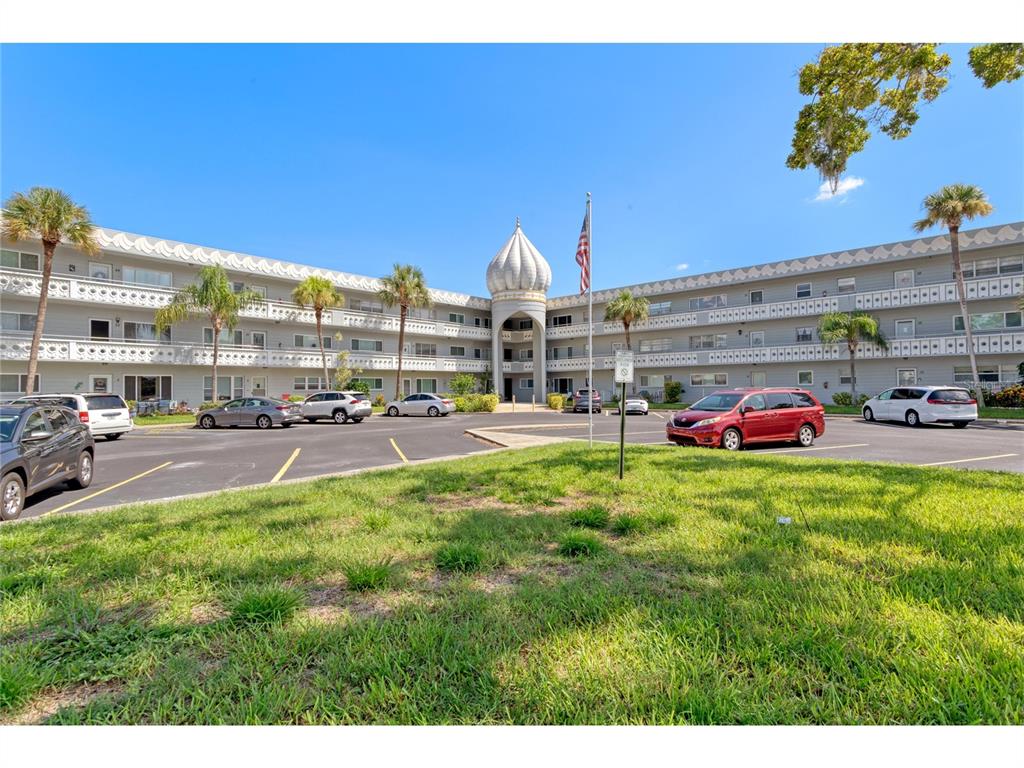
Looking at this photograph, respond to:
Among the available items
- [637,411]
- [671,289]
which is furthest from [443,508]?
[671,289]

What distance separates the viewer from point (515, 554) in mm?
4367

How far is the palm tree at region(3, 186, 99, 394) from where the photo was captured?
21.7 metres

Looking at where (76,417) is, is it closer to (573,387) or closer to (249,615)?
(249,615)

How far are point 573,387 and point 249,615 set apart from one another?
44.9 meters

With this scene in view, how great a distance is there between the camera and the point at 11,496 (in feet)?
21.6

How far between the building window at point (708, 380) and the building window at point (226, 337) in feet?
119

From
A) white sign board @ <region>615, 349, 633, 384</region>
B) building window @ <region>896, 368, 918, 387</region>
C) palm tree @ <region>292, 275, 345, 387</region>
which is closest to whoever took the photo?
white sign board @ <region>615, 349, 633, 384</region>

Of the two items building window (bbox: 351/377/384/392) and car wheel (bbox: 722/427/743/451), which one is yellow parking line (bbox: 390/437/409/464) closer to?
car wheel (bbox: 722/427/743/451)

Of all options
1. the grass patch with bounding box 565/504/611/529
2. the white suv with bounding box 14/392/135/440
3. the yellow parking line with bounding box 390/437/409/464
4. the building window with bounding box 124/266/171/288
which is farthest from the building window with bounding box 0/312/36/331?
the grass patch with bounding box 565/504/611/529

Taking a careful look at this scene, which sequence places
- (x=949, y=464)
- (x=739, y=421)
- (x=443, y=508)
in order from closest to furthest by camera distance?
1. (x=443, y=508)
2. (x=949, y=464)
3. (x=739, y=421)

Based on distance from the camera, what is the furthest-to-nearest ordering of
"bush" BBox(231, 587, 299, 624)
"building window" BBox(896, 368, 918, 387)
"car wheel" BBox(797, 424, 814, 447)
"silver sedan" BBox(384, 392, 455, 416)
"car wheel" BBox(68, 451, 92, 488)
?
"building window" BBox(896, 368, 918, 387)
"silver sedan" BBox(384, 392, 455, 416)
"car wheel" BBox(797, 424, 814, 447)
"car wheel" BBox(68, 451, 92, 488)
"bush" BBox(231, 587, 299, 624)

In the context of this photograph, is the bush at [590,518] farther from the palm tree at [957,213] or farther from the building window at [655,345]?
the building window at [655,345]

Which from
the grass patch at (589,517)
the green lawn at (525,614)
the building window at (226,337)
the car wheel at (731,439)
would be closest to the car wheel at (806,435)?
the car wheel at (731,439)

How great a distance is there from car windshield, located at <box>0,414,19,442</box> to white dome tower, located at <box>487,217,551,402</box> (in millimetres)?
38464
